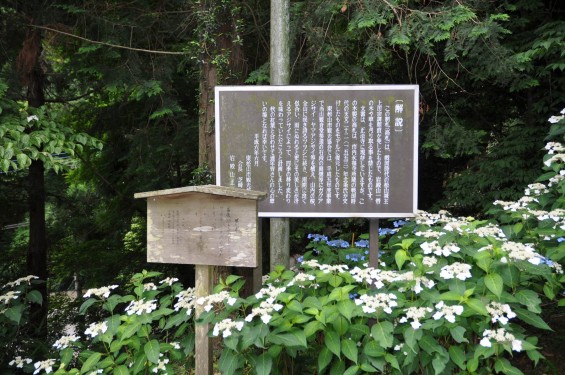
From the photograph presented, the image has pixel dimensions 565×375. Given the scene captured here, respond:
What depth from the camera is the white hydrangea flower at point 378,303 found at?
252 centimetres

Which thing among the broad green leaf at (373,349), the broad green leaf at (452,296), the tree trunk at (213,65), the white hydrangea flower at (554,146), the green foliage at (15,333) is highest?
the tree trunk at (213,65)

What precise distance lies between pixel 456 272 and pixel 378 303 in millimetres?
452

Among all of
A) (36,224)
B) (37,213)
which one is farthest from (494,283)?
(36,224)

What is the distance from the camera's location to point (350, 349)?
2527 mm

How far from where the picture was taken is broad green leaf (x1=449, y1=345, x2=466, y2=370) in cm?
253

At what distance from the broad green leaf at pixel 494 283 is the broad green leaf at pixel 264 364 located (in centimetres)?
119

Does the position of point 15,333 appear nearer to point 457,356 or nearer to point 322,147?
point 322,147

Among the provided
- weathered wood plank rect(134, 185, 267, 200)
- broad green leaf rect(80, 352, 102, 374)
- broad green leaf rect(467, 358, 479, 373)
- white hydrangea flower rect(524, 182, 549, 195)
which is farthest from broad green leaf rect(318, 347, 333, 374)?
white hydrangea flower rect(524, 182, 549, 195)

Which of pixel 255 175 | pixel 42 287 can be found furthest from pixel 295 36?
pixel 42 287

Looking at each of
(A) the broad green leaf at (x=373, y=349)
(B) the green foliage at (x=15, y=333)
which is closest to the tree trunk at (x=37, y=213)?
(B) the green foliage at (x=15, y=333)

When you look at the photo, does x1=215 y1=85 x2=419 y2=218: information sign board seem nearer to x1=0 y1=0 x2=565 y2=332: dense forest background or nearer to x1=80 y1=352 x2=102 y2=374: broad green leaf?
x1=0 y1=0 x2=565 y2=332: dense forest background

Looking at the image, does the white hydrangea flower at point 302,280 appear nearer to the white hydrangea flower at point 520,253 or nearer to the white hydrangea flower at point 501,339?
the white hydrangea flower at point 501,339

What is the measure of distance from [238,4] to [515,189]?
3859 millimetres

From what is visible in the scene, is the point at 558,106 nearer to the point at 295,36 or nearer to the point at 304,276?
the point at 295,36
